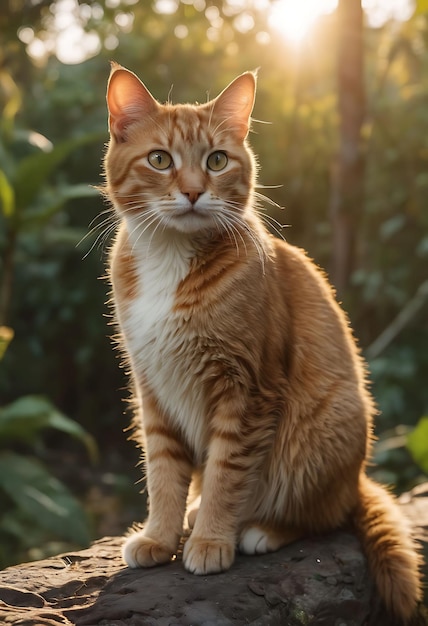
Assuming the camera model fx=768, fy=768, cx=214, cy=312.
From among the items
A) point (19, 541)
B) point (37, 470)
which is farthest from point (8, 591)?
point (19, 541)

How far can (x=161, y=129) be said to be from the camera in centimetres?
232

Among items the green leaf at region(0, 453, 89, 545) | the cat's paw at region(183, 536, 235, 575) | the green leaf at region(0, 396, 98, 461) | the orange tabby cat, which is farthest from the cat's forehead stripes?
the green leaf at region(0, 453, 89, 545)

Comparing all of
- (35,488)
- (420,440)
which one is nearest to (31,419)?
(35,488)

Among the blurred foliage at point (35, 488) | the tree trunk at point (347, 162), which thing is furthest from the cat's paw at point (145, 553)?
the tree trunk at point (347, 162)

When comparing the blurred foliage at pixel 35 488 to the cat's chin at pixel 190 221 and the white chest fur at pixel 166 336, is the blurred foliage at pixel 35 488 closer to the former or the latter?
the white chest fur at pixel 166 336

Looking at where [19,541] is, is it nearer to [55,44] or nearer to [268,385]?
[268,385]

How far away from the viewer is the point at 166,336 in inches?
88.4

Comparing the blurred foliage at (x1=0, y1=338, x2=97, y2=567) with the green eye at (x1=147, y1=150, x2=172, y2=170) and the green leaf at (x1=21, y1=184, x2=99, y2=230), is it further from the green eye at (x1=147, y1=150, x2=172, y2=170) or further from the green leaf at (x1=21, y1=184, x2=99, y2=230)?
the green eye at (x1=147, y1=150, x2=172, y2=170)

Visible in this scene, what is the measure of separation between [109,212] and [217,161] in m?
1.50

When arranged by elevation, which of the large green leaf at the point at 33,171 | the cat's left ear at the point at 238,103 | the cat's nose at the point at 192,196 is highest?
the cat's left ear at the point at 238,103

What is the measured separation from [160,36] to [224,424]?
200 inches

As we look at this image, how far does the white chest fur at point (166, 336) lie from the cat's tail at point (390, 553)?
60 cm

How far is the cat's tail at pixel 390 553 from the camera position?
7.45 feet

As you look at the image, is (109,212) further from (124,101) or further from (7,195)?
(124,101)
